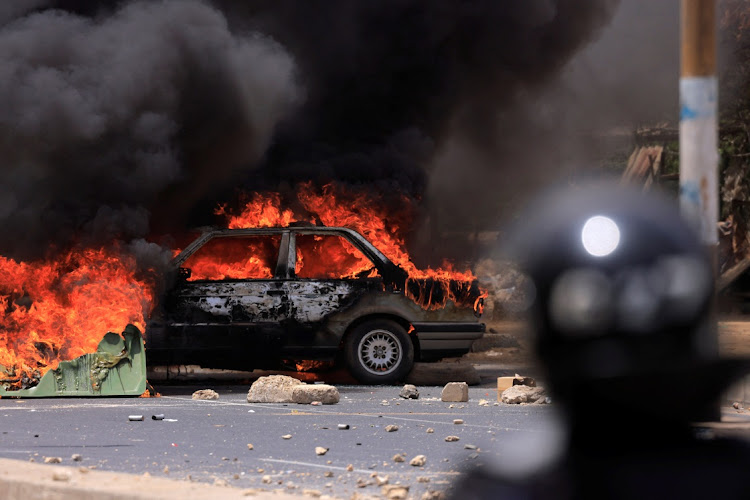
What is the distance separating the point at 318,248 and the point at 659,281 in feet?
31.6

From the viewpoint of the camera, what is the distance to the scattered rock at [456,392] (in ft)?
30.1

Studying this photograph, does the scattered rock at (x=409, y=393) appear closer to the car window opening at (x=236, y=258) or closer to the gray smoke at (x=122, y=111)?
the car window opening at (x=236, y=258)

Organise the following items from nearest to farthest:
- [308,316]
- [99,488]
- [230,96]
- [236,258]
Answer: [99,488]
[308,316]
[236,258]
[230,96]

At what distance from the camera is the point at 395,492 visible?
14.1 ft

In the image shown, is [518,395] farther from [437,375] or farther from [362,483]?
[362,483]

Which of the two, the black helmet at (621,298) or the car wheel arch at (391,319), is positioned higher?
the car wheel arch at (391,319)

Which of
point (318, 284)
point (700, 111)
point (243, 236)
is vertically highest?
point (243, 236)

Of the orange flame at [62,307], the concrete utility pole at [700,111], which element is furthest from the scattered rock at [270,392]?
the concrete utility pole at [700,111]

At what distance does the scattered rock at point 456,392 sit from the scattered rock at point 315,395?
94cm

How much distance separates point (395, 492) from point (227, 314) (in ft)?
20.5


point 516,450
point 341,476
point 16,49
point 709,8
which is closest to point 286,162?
point 16,49

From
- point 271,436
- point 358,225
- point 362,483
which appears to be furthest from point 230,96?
point 362,483

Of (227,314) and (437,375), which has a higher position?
(227,314)

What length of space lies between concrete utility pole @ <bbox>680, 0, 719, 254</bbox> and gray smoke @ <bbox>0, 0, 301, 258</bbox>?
28.3 feet
